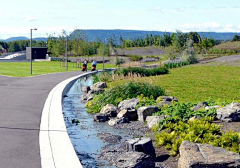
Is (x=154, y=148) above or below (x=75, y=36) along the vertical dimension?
below

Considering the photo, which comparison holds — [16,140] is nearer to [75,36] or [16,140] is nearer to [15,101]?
[15,101]

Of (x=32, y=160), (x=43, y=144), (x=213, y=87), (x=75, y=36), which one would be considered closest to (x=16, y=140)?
(x=43, y=144)

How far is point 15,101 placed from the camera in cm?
1719

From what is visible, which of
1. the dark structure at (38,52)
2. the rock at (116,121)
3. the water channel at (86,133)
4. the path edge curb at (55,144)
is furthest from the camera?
the dark structure at (38,52)

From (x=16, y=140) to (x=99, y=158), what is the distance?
1.95 metres

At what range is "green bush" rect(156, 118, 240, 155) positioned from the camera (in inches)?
364

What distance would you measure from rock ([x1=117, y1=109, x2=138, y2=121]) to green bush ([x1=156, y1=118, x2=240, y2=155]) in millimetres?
3352

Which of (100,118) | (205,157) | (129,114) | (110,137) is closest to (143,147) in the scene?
(205,157)

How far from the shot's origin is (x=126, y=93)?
18.5 meters

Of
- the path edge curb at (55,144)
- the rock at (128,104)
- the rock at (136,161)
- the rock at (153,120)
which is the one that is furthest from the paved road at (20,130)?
the rock at (153,120)

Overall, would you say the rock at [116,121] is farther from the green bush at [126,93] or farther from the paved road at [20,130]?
the green bush at [126,93]

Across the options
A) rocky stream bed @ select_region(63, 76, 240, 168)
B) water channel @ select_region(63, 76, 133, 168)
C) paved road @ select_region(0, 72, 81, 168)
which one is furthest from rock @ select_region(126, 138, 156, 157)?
paved road @ select_region(0, 72, 81, 168)

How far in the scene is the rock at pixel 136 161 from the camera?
28.2 ft

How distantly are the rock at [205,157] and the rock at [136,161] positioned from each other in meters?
0.68
